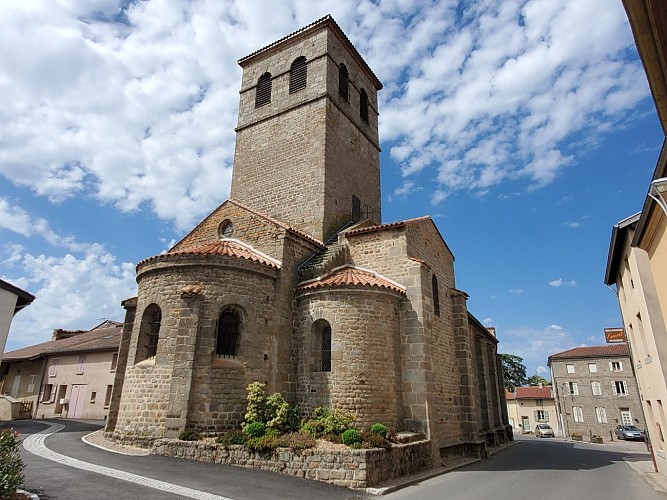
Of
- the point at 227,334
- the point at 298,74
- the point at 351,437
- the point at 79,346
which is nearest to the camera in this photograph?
the point at 351,437

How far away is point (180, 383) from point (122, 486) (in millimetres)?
3975

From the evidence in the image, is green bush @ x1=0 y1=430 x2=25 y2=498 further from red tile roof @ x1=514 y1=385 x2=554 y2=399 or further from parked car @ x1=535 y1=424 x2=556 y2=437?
red tile roof @ x1=514 y1=385 x2=554 y2=399

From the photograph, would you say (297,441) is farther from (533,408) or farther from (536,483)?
(533,408)

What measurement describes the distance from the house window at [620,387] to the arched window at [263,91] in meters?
38.2

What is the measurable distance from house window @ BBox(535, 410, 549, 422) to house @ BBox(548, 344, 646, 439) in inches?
224

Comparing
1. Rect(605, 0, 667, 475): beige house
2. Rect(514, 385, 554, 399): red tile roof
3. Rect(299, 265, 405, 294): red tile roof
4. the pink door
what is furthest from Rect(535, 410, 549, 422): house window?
the pink door

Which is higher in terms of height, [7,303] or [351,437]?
[7,303]

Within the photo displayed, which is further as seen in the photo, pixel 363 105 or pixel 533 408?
pixel 533 408

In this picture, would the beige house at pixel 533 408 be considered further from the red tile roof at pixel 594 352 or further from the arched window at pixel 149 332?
the arched window at pixel 149 332

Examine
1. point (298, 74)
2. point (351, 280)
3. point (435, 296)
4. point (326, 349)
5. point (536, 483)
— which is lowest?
point (536, 483)

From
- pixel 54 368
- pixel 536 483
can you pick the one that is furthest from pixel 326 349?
pixel 54 368

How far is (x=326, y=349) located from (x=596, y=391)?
3554cm

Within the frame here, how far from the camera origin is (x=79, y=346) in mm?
26391

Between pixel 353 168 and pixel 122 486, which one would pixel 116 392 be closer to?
pixel 122 486
